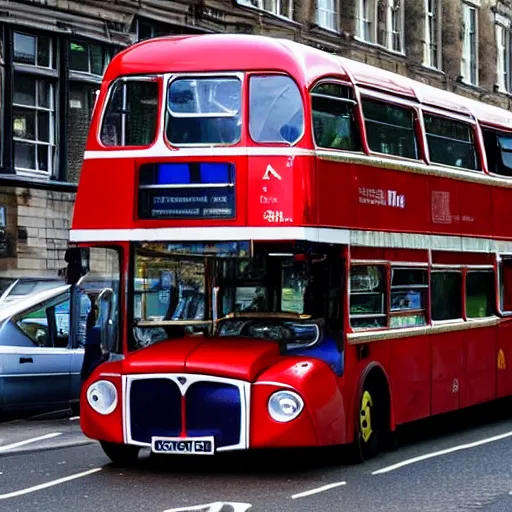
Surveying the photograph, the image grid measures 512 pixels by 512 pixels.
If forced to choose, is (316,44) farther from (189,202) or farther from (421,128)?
(189,202)

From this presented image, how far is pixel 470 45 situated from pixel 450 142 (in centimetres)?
2928

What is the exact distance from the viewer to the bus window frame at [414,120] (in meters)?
16.6

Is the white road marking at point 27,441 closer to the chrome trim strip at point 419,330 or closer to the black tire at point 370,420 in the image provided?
the black tire at point 370,420

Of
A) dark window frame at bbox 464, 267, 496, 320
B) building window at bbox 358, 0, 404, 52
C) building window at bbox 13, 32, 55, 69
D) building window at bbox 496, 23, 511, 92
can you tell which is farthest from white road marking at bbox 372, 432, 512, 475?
building window at bbox 496, 23, 511, 92

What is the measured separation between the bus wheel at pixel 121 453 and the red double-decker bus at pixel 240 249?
0.03m

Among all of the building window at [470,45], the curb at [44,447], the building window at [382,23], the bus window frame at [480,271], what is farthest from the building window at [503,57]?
the curb at [44,447]

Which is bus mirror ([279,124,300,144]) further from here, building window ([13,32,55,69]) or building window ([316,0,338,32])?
building window ([316,0,338,32])

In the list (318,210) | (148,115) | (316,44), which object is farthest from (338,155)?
(316,44)

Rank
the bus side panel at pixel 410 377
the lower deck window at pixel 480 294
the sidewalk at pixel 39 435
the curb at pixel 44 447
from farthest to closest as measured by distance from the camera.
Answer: the lower deck window at pixel 480 294 < the sidewalk at pixel 39 435 < the curb at pixel 44 447 < the bus side panel at pixel 410 377

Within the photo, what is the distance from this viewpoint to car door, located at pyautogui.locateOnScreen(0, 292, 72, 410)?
20.1 meters

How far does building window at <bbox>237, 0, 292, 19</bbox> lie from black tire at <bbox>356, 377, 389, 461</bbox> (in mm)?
19069

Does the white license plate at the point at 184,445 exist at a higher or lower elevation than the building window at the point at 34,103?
lower

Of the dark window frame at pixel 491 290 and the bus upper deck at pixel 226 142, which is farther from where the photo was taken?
the dark window frame at pixel 491 290

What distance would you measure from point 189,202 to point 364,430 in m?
2.80
